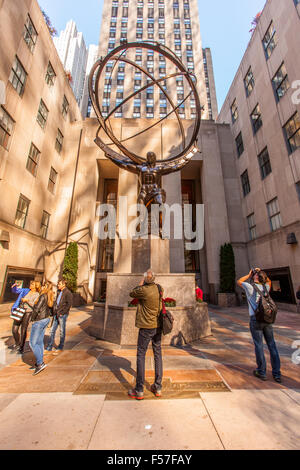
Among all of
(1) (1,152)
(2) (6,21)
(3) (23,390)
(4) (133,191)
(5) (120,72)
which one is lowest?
(3) (23,390)

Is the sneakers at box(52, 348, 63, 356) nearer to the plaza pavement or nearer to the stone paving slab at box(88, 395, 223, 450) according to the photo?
the plaza pavement

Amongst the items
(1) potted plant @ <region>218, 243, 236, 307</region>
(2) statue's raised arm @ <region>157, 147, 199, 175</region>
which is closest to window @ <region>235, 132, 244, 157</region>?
(1) potted plant @ <region>218, 243, 236, 307</region>

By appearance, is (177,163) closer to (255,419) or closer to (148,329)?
(148,329)

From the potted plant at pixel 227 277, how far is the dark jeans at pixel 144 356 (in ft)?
52.0

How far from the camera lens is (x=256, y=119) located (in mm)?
18875

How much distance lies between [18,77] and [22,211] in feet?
32.5

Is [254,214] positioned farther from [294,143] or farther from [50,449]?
[50,449]

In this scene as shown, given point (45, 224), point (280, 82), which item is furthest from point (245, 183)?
point (45, 224)

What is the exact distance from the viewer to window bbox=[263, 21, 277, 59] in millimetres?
16344

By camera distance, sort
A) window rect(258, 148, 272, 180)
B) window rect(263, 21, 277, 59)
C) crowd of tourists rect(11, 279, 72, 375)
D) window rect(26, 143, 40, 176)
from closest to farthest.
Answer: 1. crowd of tourists rect(11, 279, 72, 375)
2. window rect(26, 143, 40, 176)
3. window rect(263, 21, 277, 59)
4. window rect(258, 148, 272, 180)
